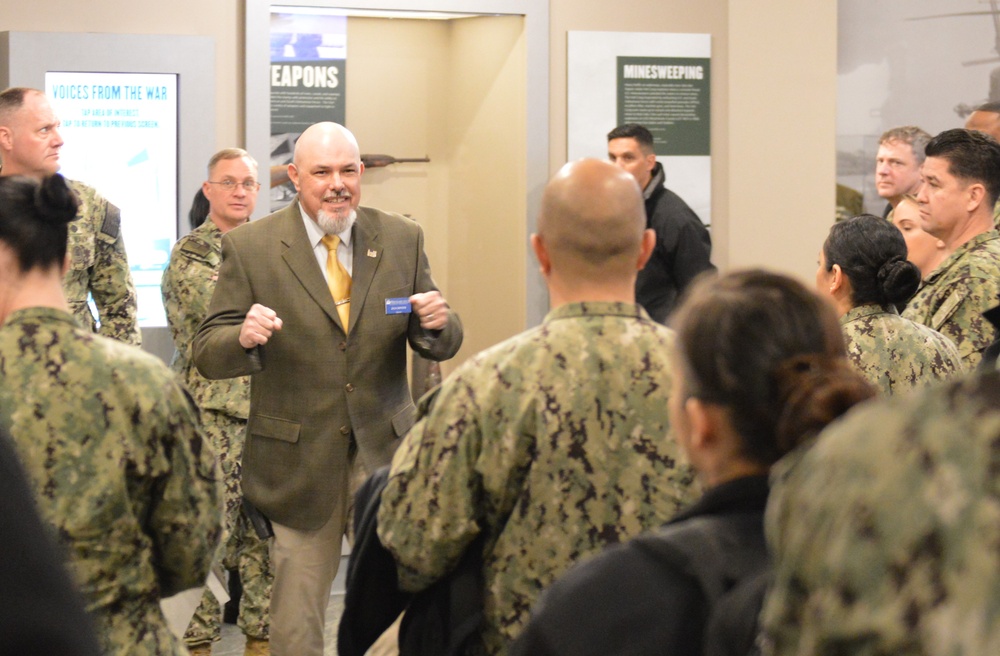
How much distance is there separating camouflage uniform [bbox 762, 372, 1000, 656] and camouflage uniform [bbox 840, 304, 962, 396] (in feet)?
8.35

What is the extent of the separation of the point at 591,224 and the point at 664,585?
865 millimetres

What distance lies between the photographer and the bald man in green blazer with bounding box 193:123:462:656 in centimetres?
365

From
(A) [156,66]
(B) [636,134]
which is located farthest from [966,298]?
(A) [156,66]

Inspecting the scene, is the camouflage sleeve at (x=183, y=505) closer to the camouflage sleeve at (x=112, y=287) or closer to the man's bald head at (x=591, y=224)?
the man's bald head at (x=591, y=224)

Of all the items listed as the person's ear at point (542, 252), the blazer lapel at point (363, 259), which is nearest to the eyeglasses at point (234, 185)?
the blazer lapel at point (363, 259)

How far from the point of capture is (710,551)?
1473 mm

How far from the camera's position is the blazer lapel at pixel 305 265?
3.68 metres

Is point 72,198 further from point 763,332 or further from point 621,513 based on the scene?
point 763,332

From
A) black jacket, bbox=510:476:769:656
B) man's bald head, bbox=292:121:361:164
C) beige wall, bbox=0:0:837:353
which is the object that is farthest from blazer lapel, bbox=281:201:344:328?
beige wall, bbox=0:0:837:353

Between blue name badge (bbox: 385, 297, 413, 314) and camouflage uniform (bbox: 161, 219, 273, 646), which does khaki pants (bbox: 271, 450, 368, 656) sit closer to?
blue name badge (bbox: 385, 297, 413, 314)

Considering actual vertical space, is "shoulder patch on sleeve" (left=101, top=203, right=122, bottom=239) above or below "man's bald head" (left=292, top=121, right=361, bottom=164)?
below

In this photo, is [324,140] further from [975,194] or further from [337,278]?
[975,194]

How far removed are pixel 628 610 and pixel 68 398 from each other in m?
1.05

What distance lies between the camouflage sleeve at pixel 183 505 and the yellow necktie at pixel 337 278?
154 cm
